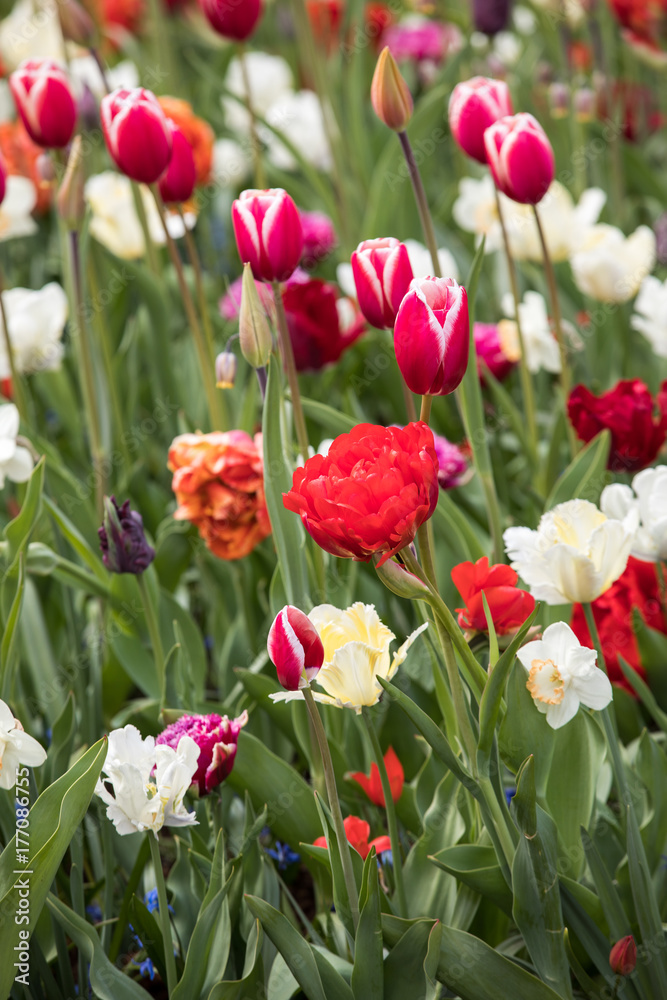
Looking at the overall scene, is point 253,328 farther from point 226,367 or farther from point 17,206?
point 17,206

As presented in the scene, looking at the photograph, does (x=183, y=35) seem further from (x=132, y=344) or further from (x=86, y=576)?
(x=86, y=576)

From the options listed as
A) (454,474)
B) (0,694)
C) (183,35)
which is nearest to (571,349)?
(454,474)

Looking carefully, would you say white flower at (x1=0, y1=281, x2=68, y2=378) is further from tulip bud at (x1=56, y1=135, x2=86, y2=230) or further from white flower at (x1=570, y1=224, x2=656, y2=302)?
white flower at (x1=570, y1=224, x2=656, y2=302)

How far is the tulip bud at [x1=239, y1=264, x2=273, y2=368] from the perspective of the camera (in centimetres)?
77

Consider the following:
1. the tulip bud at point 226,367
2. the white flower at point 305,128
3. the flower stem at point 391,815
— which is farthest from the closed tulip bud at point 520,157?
the white flower at point 305,128

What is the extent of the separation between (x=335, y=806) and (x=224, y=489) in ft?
1.23

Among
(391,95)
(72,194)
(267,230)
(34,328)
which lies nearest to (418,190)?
(391,95)

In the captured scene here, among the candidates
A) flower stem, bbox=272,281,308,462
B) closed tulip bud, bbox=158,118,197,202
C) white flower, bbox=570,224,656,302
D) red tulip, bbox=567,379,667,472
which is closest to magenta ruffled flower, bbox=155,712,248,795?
flower stem, bbox=272,281,308,462

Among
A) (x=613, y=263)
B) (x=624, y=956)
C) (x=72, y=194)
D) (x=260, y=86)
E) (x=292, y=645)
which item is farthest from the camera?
(x=260, y=86)

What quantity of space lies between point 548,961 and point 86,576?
0.62 metres

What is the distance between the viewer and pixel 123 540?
859 mm

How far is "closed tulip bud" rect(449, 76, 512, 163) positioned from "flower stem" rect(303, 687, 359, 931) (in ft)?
2.20

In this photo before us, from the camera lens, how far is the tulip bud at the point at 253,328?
0.77 metres

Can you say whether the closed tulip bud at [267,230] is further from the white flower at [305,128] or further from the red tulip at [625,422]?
the white flower at [305,128]
